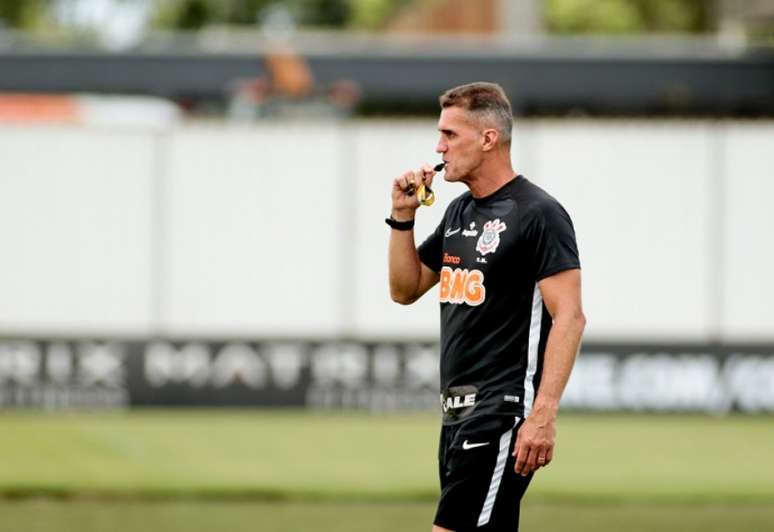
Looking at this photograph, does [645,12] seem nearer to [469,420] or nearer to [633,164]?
[633,164]

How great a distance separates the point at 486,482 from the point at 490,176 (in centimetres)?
114

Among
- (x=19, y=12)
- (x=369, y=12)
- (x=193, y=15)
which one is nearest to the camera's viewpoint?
(x=369, y=12)

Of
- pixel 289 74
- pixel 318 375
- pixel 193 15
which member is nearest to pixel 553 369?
pixel 318 375

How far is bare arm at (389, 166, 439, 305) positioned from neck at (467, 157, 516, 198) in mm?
167

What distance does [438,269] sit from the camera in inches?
284

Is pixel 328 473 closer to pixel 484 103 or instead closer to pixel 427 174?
pixel 427 174

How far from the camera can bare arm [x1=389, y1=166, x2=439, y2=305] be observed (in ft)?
22.2

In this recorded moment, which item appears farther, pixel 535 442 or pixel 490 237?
pixel 490 237

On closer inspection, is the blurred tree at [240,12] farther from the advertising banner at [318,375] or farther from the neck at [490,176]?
the neck at [490,176]

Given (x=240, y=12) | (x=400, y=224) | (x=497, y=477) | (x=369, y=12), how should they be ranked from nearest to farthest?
1. (x=497, y=477)
2. (x=400, y=224)
3. (x=369, y=12)
4. (x=240, y=12)

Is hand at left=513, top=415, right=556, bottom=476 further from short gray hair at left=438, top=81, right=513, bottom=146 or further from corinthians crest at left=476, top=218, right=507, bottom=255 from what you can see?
short gray hair at left=438, top=81, right=513, bottom=146

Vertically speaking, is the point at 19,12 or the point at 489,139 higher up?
the point at 19,12

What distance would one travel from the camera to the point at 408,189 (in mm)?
6793

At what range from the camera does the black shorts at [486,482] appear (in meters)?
6.61
